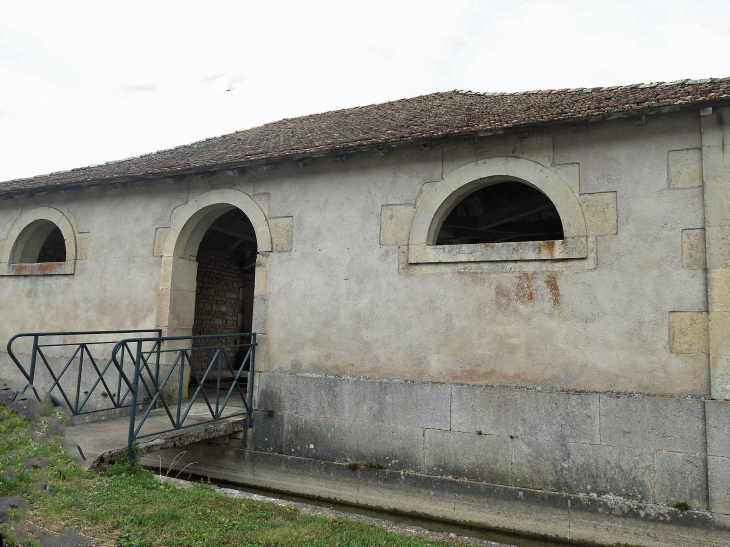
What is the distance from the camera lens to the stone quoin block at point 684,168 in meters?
4.71

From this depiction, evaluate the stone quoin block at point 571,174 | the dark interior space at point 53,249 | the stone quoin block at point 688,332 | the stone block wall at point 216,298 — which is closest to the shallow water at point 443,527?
the stone quoin block at point 688,332

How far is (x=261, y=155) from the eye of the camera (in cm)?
625

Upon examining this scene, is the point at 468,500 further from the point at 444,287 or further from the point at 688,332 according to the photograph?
the point at 688,332

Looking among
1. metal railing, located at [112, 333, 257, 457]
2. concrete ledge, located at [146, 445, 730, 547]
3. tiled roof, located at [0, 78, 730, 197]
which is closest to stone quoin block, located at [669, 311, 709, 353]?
concrete ledge, located at [146, 445, 730, 547]

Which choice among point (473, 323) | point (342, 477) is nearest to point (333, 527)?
point (342, 477)

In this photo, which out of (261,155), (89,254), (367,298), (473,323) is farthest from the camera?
(89,254)

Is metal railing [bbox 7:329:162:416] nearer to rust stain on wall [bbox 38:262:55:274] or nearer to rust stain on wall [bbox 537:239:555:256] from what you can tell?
rust stain on wall [bbox 38:262:55:274]

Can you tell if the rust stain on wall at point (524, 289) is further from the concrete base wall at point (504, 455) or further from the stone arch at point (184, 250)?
the stone arch at point (184, 250)

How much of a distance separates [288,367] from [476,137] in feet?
11.1

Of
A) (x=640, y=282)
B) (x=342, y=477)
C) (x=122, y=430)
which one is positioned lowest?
(x=342, y=477)

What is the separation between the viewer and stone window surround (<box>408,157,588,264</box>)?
505 centimetres

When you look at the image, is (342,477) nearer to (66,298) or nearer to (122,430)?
(122,430)

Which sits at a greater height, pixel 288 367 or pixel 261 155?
pixel 261 155

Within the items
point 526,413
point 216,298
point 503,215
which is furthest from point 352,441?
point 216,298
